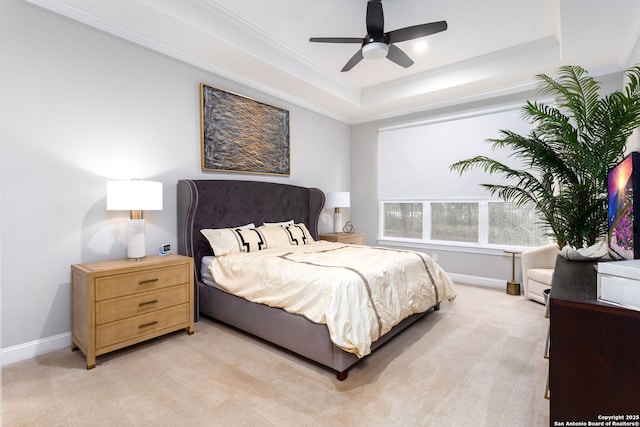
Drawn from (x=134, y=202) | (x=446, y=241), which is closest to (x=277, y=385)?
(x=134, y=202)

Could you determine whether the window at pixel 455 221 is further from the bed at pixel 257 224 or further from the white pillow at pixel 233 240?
the white pillow at pixel 233 240

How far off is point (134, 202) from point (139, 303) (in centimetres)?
82

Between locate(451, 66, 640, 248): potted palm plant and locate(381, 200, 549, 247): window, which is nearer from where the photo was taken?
locate(451, 66, 640, 248): potted palm plant

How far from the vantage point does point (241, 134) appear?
3941mm

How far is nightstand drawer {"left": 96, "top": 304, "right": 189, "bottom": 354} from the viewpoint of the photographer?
2.35 meters

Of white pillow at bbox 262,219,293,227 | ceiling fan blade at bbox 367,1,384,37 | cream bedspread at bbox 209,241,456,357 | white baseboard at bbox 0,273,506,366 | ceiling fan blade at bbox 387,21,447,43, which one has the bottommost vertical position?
white baseboard at bbox 0,273,506,366

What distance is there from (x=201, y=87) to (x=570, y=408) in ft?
12.7

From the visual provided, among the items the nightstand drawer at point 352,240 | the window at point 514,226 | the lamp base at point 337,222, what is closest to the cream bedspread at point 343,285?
the nightstand drawer at point 352,240

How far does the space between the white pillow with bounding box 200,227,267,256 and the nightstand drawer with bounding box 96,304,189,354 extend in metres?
0.68

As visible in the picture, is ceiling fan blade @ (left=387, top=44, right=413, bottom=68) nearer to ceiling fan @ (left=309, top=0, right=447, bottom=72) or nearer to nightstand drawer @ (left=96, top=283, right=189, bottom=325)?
ceiling fan @ (left=309, top=0, right=447, bottom=72)

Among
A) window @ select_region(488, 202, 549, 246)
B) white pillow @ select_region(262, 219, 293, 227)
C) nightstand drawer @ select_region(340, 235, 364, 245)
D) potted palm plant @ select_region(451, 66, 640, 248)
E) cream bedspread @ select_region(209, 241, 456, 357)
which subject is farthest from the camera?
nightstand drawer @ select_region(340, 235, 364, 245)

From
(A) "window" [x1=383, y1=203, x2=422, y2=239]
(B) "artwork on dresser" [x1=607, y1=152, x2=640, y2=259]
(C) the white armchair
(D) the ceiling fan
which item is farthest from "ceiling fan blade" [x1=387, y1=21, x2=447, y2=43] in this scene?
(A) "window" [x1=383, y1=203, x2=422, y2=239]

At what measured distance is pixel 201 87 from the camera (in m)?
3.50

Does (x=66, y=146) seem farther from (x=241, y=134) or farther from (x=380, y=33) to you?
(x=380, y=33)
